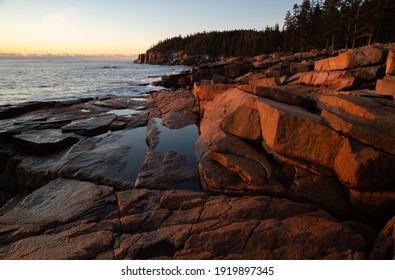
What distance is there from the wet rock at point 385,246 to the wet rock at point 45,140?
34.8 ft

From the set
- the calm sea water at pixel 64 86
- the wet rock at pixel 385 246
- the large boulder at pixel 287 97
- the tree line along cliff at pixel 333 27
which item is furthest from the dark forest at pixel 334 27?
the wet rock at pixel 385 246

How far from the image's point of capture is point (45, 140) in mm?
9297

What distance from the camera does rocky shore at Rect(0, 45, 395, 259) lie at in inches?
159

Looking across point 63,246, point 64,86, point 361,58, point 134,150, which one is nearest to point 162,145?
point 134,150

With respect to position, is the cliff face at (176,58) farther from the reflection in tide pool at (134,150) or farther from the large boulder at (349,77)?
the reflection in tide pool at (134,150)

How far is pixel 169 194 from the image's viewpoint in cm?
573

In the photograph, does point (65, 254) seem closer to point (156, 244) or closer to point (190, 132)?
point (156, 244)

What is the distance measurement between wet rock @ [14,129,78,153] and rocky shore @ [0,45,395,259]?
3.0 inches

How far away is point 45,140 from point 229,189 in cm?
822

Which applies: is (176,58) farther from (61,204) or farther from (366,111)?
(61,204)

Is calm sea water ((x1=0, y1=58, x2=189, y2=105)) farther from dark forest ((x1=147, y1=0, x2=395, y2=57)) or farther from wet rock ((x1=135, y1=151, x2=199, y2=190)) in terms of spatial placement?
dark forest ((x1=147, y1=0, x2=395, y2=57))

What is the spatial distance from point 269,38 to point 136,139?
9186 centimetres

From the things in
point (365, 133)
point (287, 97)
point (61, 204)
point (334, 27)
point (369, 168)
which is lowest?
point (61, 204)

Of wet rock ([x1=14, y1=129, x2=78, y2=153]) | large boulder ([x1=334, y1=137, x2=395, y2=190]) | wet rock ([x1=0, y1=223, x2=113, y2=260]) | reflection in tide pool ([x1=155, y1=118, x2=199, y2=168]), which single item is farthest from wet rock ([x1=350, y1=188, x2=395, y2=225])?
wet rock ([x1=14, y1=129, x2=78, y2=153])
